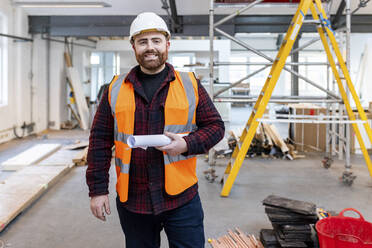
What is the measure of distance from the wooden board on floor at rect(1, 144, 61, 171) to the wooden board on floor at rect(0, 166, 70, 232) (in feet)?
1.61

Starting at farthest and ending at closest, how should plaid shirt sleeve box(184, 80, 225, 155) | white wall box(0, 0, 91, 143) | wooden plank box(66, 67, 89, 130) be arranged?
wooden plank box(66, 67, 89, 130) < white wall box(0, 0, 91, 143) < plaid shirt sleeve box(184, 80, 225, 155)

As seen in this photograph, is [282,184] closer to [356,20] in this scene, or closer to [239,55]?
[356,20]

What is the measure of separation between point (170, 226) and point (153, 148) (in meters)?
0.44

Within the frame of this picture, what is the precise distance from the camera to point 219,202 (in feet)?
13.7

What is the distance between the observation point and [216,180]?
524 cm

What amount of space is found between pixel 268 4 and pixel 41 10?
6841mm

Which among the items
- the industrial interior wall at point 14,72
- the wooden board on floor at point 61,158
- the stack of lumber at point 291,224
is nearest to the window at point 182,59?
the industrial interior wall at point 14,72

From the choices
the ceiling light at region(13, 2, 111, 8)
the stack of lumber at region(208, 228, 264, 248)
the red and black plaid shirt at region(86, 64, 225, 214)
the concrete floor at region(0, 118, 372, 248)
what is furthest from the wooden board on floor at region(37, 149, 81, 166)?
the red and black plaid shirt at region(86, 64, 225, 214)

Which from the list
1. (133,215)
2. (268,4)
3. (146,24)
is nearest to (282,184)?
(268,4)

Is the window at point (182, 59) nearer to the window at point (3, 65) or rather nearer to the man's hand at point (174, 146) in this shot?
the window at point (3, 65)

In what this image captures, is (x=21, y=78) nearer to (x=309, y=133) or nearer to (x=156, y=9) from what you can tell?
(x=156, y=9)

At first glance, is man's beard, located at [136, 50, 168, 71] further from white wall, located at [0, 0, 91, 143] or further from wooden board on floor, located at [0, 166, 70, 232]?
white wall, located at [0, 0, 91, 143]

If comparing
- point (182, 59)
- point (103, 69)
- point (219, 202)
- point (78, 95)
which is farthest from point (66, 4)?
point (182, 59)

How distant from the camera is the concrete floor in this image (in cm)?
324
